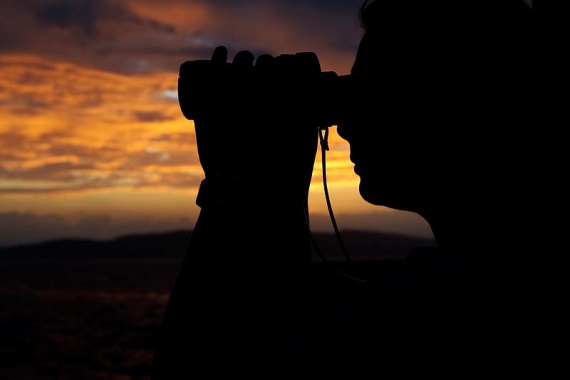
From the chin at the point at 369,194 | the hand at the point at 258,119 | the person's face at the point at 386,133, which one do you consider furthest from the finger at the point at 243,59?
the chin at the point at 369,194

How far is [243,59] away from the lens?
62.8 inches

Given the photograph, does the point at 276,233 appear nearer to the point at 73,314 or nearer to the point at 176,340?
the point at 176,340

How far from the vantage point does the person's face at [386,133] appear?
45.7 inches

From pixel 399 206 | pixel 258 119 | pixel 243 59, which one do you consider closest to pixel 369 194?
pixel 399 206

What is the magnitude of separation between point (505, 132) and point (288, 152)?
0.54m

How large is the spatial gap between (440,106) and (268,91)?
1.69 feet

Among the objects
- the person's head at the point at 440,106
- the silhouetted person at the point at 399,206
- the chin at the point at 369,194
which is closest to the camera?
the silhouetted person at the point at 399,206

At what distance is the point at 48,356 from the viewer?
700 cm

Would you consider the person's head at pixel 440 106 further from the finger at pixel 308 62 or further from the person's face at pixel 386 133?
the finger at pixel 308 62

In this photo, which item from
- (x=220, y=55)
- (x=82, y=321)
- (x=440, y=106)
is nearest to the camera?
(x=440, y=106)

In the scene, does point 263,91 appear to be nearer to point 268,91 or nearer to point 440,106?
point 268,91

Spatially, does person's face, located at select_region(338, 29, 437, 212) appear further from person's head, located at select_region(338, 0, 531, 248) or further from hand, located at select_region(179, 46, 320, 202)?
hand, located at select_region(179, 46, 320, 202)

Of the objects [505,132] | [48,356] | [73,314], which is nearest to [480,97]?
[505,132]

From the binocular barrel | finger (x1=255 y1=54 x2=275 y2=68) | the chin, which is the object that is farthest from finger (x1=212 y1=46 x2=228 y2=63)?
the chin
